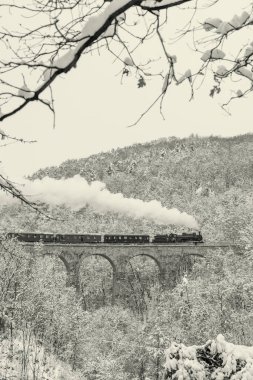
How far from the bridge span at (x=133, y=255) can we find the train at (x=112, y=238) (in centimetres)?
52

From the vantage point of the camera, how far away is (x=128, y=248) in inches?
1622

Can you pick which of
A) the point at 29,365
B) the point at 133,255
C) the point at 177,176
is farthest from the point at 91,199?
the point at 177,176

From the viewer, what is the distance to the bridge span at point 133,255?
39.0 m

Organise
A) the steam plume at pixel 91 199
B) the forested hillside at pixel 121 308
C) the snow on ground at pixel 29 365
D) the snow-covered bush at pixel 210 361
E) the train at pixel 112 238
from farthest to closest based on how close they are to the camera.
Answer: the train at pixel 112 238 → the steam plume at pixel 91 199 → the forested hillside at pixel 121 308 → the snow on ground at pixel 29 365 → the snow-covered bush at pixel 210 361

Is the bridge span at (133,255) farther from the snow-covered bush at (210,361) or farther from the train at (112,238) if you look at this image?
the snow-covered bush at (210,361)

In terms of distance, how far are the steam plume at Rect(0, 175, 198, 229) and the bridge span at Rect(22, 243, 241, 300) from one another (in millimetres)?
3331

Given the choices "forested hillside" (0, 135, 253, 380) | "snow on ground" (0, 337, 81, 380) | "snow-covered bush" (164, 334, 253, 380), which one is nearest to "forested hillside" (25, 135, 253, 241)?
"forested hillside" (0, 135, 253, 380)

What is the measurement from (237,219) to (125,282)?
1394 centimetres

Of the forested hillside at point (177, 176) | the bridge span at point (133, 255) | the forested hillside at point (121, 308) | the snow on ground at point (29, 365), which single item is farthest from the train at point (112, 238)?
the snow on ground at point (29, 365)

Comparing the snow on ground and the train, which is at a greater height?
the train

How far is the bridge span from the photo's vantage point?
A: 38969 mm

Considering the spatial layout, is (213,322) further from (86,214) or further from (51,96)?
(86,214)

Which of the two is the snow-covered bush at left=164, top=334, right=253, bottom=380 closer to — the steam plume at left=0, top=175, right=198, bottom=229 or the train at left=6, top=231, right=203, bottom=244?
the steam plume at left=0, top=175, right=198, bottom=229

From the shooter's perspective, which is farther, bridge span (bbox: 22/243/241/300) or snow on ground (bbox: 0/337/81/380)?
bridge span (bbox: 22/243/241/300)
